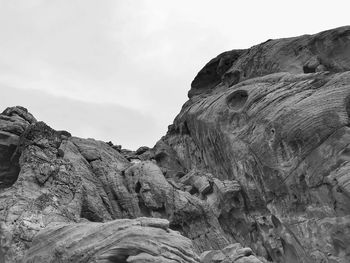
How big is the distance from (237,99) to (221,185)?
7.75 m

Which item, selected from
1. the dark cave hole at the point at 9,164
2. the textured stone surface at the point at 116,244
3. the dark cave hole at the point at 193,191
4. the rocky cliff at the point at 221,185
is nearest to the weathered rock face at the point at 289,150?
the rocky cliff at the point at 221,185

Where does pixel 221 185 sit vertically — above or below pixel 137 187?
below

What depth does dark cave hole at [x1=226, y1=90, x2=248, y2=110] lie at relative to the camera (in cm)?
3891

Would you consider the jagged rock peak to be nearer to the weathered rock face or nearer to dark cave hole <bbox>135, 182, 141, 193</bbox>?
the weathered rock face

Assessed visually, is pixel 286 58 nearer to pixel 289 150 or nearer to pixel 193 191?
pixel 193 191

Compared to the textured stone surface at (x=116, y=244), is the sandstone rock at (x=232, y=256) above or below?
below

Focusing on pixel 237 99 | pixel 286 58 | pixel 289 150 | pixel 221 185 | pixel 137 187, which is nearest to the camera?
pixel 289 150

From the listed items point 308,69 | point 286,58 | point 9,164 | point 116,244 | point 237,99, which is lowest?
point 116,244

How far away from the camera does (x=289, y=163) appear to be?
102 feet

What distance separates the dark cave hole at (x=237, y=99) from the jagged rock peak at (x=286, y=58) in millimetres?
6316

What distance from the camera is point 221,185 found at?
121 ft

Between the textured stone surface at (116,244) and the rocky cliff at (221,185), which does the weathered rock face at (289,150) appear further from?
the textured stone surface at (116,244)

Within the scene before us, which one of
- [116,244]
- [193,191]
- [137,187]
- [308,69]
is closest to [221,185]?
[193,191]

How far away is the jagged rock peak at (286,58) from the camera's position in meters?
40.6
